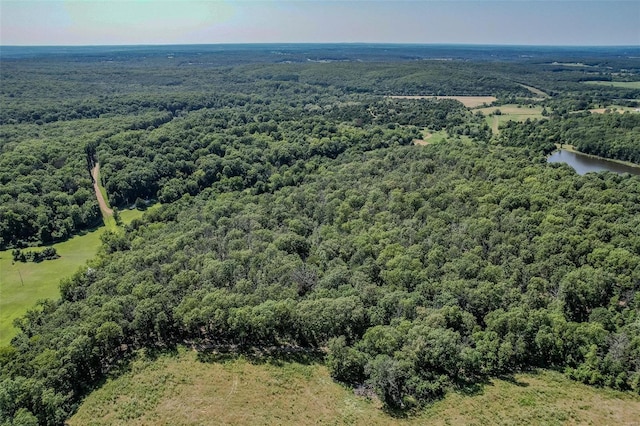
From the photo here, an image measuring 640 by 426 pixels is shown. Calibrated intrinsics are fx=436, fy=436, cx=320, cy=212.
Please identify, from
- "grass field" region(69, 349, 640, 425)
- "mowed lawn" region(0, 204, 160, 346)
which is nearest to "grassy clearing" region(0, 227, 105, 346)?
"mowed lawn" region(0, 204, 160, 346)

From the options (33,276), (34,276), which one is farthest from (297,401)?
(33,276)

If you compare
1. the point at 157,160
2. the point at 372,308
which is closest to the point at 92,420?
the point at 372,308

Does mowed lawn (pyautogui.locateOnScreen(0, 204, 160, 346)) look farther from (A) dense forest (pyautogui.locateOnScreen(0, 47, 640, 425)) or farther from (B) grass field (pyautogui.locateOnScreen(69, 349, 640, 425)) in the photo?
(B) grass field (pyautogui.locateOnScreen(69, 349, 640, 425))

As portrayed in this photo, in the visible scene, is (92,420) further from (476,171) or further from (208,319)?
(476,171)

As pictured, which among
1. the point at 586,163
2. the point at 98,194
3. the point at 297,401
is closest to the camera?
the point at 297,401

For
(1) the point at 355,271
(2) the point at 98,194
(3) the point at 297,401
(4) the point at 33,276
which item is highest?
(1) the point at 355,271

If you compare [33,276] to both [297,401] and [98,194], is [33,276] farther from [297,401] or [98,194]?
[297,401]
